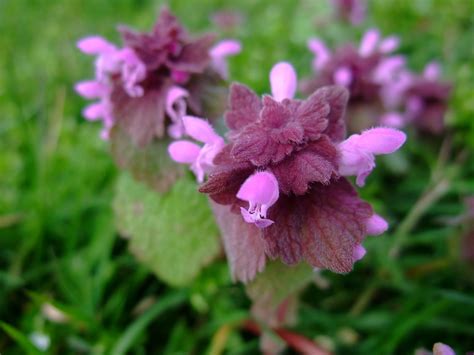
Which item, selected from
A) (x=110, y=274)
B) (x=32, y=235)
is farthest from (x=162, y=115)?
(x=32, y=235)

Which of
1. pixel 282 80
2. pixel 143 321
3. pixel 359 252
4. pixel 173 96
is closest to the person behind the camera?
pixel 359 252

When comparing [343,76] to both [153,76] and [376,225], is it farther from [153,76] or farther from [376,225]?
[376,225]

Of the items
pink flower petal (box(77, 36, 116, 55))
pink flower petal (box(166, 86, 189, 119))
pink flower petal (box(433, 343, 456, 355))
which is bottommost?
pink flower petal (box(433, 343, 456, 355))

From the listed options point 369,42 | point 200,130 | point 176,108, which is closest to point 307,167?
point 200,130

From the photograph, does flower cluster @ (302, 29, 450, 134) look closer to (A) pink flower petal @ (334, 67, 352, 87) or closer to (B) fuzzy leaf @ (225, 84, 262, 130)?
(A) pink flower petal @ (334, 67, 352, 87)

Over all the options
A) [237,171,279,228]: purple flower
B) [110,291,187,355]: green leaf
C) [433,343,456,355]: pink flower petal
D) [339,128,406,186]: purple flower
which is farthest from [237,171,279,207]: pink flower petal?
[110,291,187,355]: green leaf

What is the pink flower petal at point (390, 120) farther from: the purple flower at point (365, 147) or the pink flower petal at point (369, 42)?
the purple flower at point (365, 147)
